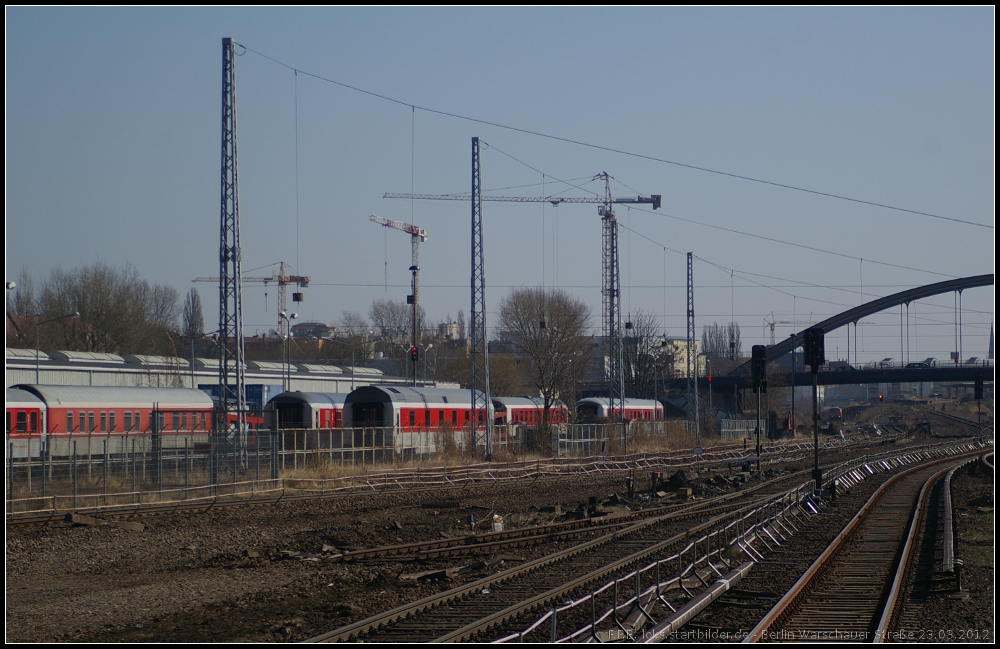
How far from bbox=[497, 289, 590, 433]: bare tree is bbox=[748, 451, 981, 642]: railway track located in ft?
165

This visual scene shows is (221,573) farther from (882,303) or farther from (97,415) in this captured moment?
(882,303)

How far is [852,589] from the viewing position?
16.0 m

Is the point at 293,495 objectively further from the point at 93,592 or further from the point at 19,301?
the point at 19,301

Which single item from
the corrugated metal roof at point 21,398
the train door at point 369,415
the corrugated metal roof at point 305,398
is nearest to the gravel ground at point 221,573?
the corrugated metal roof at point 21,398

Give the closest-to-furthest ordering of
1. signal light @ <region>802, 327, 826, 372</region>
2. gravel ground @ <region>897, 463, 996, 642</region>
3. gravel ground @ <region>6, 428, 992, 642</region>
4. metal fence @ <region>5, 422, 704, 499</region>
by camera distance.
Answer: gravel ground @ <region>897, 463, 996, 642</region> < gravel ground @ <region>6, 428, 992, 642</region> < signal light @ <region>802, 327, 826, 372</region> < metal fence @ <region>5, 422, 704, 499</region>

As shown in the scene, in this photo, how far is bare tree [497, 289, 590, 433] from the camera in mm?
77875

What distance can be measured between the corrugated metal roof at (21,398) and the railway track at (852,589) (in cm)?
2939

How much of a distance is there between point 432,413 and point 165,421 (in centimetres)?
1402

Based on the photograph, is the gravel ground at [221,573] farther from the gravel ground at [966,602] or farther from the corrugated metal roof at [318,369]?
the corrugated metal roof at [318,369]

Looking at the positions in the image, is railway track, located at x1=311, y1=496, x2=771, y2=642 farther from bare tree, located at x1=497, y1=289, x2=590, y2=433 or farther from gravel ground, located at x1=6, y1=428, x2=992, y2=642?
bare tree, located at x1=497, y1=289, x2=590, y2=433

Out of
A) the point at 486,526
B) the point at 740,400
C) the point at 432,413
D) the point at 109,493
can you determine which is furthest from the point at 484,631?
the point at 740,400

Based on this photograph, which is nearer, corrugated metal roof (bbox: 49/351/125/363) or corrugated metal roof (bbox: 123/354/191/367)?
corrugated metal roof (bbox: 49/351/125/363)

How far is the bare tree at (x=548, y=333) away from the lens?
77875 millimetres

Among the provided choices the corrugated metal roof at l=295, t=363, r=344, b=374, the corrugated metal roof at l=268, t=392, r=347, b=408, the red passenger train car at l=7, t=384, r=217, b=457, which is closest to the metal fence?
the red passenger train car at l=7, t=384, r=217, b=457
